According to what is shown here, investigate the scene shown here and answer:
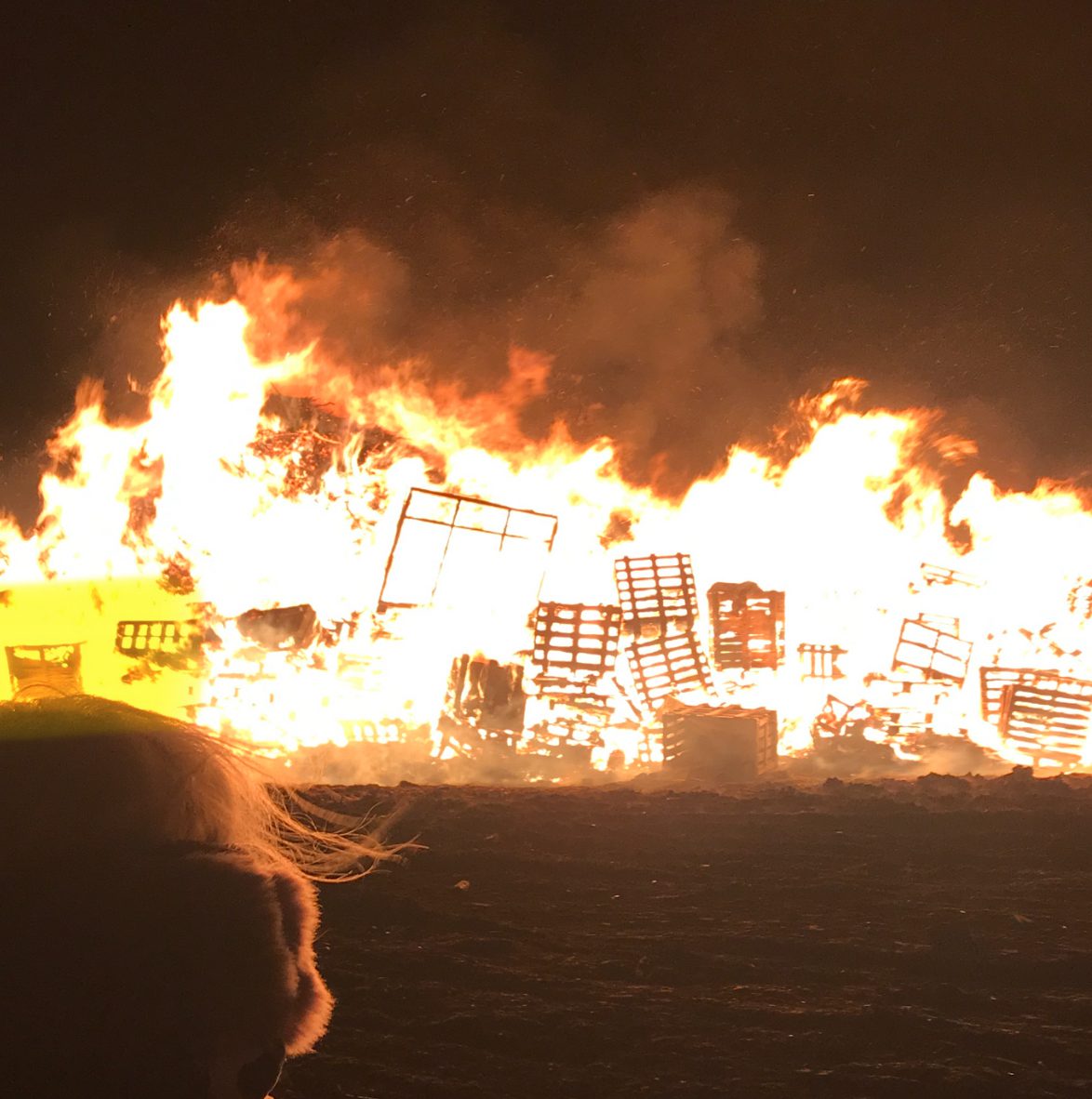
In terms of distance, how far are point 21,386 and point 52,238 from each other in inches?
77.5

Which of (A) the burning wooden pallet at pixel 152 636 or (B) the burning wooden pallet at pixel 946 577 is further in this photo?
(B) the burning wooden pallet at pixel 946 577

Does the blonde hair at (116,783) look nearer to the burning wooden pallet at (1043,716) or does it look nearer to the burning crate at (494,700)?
the burning crate at (494,700)

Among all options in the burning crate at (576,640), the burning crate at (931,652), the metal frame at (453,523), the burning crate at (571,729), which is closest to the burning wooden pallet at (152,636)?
the metal frame at (453,523)

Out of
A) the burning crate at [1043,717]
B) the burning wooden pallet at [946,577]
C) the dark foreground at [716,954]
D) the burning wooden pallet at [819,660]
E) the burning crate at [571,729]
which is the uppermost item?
the burning wooden pallet at [946,577]

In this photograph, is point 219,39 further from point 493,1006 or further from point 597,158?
point 493,1006

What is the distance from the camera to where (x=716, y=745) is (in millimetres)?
9891

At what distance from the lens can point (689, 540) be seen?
1194 centimetres

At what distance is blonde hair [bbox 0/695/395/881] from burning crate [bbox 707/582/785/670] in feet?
33.2

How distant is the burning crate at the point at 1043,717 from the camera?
37.0 ft

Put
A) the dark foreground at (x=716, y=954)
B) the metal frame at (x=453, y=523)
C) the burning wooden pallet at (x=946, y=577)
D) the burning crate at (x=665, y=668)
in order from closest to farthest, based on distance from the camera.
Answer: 1. the dark foreground at (x=716, y=954)
2. the burning crate at (x=665, y=668)
3. the metal frame at (x=453, y=523)
4. the burning wooden pallet at (x=946, y=577)

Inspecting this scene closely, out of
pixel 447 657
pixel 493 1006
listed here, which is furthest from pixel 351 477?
pixel 493 1006

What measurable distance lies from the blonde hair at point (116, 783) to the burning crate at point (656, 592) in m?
9.78

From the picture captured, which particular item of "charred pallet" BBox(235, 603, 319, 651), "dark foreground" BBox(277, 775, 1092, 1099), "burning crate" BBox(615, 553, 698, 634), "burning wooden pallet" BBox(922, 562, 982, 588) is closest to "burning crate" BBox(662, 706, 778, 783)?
"burning crate" BBox(615, 553, 698, 634)

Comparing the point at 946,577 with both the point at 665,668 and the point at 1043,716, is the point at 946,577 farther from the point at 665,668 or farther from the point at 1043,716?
the point at 665,668
